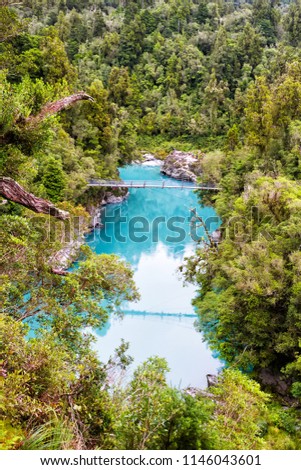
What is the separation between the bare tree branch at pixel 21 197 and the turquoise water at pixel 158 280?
2.18m

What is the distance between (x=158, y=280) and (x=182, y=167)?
52.8 feet

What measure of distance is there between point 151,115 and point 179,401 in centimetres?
3506

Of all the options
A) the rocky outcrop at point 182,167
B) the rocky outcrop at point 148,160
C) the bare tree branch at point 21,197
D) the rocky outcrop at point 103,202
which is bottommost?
the bare tree branch at point 21,197

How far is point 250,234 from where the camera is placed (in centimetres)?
964

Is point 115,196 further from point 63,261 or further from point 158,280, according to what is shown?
point 63,261

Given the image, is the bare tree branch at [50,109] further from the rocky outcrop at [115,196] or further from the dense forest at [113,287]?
the rocky outcrop at [115,196]

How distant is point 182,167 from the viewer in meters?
29.2

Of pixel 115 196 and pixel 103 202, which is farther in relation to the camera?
pixel 115 196

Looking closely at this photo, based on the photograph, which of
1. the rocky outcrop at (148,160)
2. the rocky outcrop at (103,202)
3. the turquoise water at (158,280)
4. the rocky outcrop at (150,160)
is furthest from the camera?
the rocky outcrop at (150,160)

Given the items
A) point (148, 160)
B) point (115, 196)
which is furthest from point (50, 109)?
point (148, 160)

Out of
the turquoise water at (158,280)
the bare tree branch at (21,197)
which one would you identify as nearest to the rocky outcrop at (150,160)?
the turquoise water at (158,280)

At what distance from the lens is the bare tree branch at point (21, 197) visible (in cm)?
423

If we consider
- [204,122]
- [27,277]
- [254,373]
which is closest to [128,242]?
[254,373]

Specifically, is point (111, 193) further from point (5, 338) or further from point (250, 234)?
point (5, 338)
